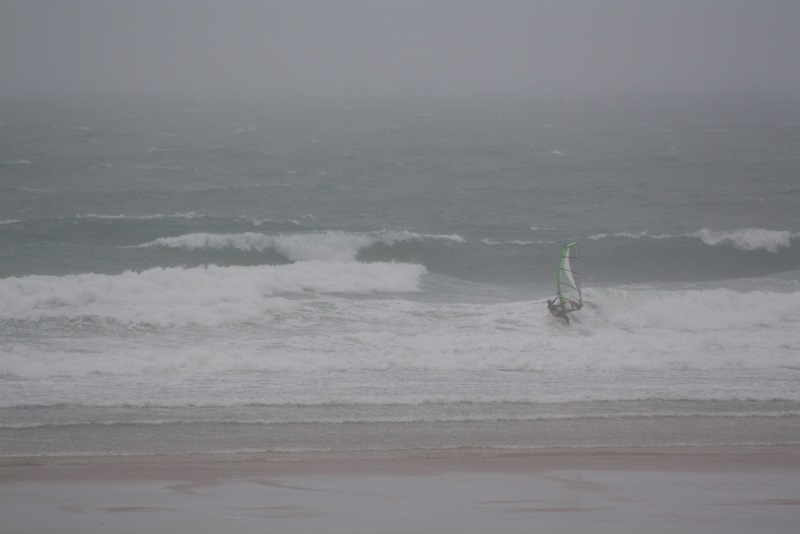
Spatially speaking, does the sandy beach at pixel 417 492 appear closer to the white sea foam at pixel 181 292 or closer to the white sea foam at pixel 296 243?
the white sea foam at pixel 181 292

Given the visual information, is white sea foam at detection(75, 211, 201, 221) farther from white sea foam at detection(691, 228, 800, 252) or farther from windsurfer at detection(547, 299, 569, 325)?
white sea foam at detection(691, 228, 800, 252)

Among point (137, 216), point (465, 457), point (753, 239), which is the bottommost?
point (465, 457)

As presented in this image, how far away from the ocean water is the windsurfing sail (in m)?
0.35

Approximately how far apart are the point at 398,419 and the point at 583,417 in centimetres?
241

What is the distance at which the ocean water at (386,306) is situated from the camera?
31.8 ft

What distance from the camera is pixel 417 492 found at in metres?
7.51

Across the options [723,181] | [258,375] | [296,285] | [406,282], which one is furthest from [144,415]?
[723,181]

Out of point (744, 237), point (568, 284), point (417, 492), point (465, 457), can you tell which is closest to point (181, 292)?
point (568, 284)

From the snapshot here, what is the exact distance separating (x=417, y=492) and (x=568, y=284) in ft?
29.4

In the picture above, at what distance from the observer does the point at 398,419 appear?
9742 millimetres

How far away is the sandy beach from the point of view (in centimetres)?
668

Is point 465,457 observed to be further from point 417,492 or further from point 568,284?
point 568,284

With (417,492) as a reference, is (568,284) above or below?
above

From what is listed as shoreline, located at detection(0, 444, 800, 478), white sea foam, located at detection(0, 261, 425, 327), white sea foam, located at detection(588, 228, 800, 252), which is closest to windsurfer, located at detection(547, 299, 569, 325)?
white sea foam, located at detection(0, 261, 425, 327)
